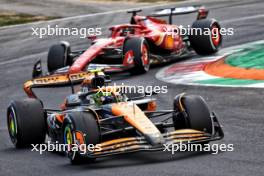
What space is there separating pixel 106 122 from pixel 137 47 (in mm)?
8486

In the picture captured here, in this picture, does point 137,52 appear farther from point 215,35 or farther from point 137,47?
point 215,35

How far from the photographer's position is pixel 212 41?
22.8 m

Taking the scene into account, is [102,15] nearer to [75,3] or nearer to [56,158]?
[75,3]

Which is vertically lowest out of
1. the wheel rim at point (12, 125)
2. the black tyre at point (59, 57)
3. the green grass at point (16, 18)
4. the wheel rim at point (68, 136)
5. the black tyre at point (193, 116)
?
the green grass at point (16, 18)

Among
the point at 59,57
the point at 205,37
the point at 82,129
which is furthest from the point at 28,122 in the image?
the point at 205,37

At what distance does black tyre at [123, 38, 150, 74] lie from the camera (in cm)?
2077

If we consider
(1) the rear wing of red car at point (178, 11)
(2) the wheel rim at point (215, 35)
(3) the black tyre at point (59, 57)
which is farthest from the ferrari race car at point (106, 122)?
(2) the wheel rim at point (215, 35)

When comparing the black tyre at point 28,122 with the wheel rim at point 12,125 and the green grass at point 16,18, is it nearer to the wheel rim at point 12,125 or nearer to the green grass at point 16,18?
the wheel rim at point 12,125

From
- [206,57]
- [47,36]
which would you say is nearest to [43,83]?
[206,57]

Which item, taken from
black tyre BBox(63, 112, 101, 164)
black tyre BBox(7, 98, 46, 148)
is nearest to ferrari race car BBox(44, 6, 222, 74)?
black tyre BBox(7, 98, 46, 148)

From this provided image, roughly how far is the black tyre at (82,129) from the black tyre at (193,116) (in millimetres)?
1245

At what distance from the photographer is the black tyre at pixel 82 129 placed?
1166 cm

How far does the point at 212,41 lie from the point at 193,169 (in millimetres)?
12184

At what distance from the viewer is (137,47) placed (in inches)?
817
